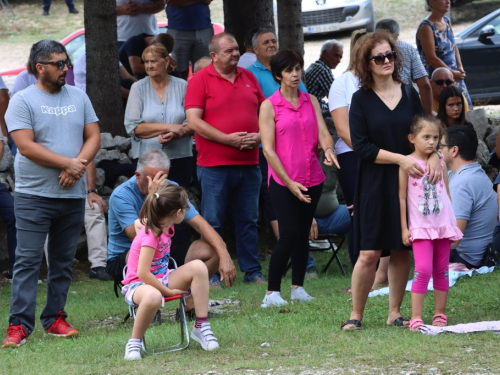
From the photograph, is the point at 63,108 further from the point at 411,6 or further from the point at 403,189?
the point at 411,6

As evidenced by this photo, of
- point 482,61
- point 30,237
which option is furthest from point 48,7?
point 30,237

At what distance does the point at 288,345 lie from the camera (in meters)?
5.51

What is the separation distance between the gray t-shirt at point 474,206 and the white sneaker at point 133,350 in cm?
349

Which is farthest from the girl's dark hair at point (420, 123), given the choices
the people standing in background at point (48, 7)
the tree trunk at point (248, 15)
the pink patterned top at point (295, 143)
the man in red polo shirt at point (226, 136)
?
the people standing in background at point (48, 7)

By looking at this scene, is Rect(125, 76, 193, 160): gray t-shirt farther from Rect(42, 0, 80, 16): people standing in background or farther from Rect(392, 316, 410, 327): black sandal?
Rect(42, 0, 80, 16): people standing in background

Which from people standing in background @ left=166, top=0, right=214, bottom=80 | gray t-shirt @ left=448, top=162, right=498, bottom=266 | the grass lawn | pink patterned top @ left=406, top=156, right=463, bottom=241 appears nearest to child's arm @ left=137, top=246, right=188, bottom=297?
the grass lawn

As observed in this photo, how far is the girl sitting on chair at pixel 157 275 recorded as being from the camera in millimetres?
5320

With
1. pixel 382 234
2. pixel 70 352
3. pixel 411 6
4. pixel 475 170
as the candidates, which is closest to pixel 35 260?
pixel 70 352

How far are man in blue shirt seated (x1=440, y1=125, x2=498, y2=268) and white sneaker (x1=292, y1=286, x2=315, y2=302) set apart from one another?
1.61 m

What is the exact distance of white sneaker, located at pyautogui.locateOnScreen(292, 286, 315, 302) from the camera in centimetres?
698

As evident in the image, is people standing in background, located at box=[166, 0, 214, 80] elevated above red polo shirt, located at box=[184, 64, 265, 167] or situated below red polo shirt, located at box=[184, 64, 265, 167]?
above

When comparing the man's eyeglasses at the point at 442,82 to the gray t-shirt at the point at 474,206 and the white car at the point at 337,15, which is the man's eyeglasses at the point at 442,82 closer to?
the gray t-shirt at the point at 474,206

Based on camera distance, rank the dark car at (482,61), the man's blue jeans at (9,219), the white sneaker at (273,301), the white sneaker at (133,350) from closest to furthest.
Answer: the white sneaker at (133,350) → the white sneaker at (273,301) → the man's blue jeans at (9,219) → the dark car at (482,61)

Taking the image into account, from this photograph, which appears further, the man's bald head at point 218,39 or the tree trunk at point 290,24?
the tree trunk at point 290,24
